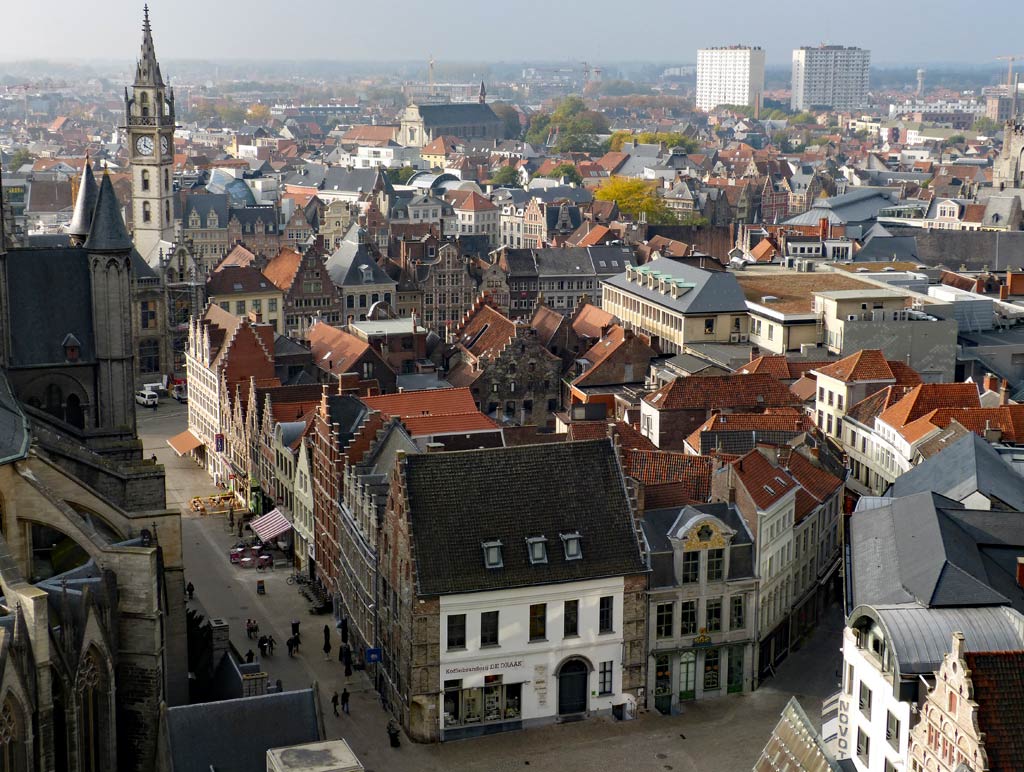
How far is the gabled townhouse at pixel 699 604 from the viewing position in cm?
6831

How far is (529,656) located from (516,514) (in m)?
5.93

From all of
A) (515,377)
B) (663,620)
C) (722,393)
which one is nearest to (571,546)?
(663,620)

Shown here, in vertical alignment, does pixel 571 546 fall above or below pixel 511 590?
above

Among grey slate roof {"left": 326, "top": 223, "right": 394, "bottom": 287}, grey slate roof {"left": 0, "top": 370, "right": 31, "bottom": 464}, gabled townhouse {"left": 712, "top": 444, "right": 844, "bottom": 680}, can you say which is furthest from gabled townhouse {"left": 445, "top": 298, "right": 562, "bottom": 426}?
grey slate roof {"left": 0, "top": 370, "right": 31, "bottom": 464}

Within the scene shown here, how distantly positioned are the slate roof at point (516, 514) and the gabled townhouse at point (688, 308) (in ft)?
187

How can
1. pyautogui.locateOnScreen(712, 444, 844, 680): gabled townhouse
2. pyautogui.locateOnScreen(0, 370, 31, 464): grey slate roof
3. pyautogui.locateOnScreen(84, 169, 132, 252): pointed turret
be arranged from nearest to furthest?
→ pyautogui.locateOnScreen(0, 370, 31, 464): grey slate roof, pyautogui.locateOnScreen(712, 444, 844, 680): gabled townhouse, pyautogui.locateOnScreen(84, 169, 132, 252): pointed turret

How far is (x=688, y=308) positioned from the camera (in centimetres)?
12406

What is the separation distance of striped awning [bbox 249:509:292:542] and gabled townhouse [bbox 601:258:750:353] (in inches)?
1668

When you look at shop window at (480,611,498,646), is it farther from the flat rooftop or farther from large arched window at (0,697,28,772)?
the flat rooftop

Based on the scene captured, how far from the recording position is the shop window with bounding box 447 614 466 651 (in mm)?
64938

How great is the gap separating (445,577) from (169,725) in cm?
1417

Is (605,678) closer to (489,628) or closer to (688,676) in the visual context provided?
(688,676)

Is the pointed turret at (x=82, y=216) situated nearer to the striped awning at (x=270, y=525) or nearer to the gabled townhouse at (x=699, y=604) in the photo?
the striped awning at (x=270, y=525)

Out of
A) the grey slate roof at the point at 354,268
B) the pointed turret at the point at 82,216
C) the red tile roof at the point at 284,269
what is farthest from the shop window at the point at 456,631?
the grey slate roof at the point at 354,268
